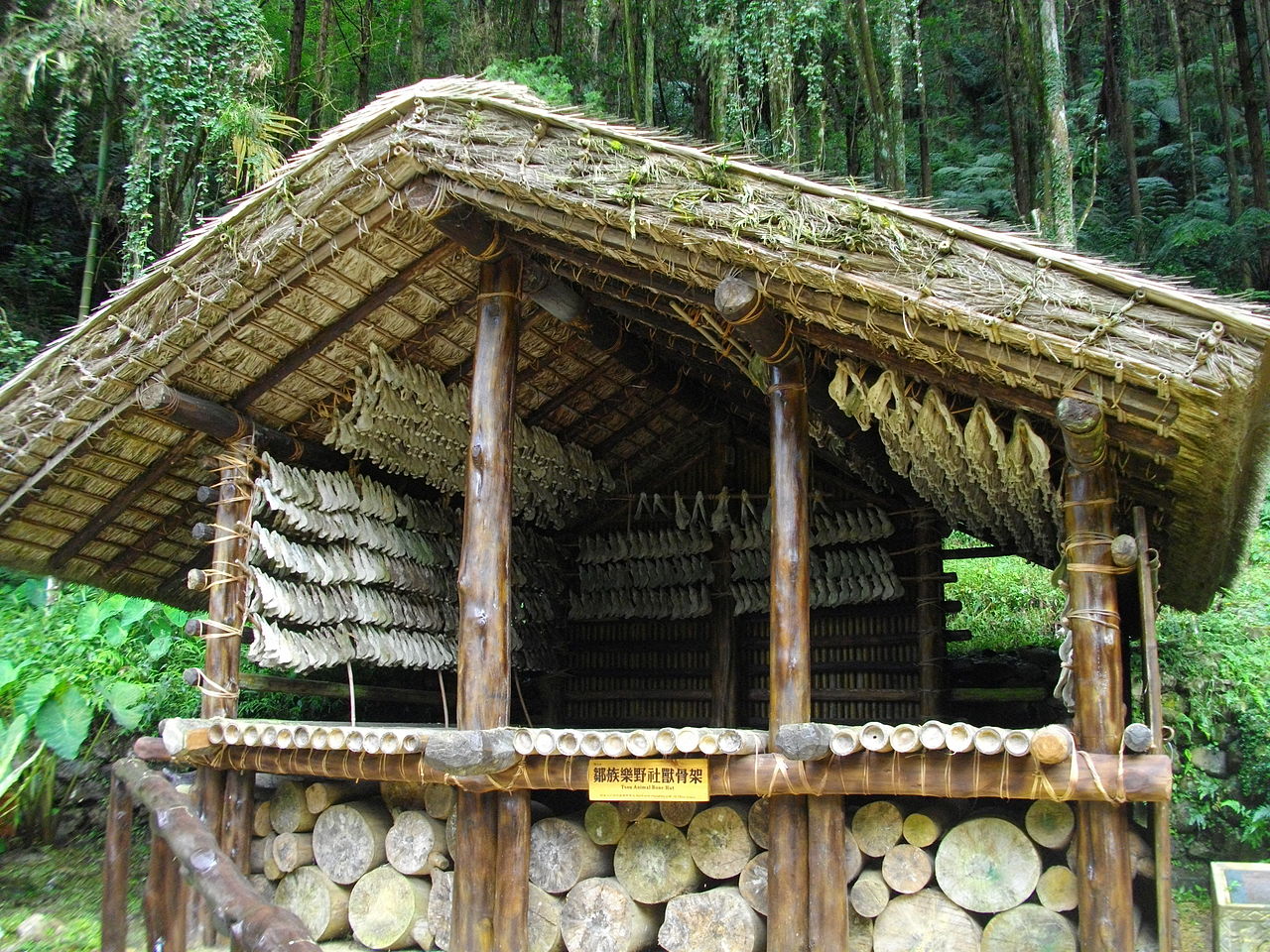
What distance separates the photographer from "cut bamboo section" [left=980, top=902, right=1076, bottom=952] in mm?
3803

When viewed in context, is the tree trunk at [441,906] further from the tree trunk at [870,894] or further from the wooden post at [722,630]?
the wooden post at [722,630]

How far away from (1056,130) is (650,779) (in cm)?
738

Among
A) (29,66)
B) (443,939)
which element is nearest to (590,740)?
(443,939)

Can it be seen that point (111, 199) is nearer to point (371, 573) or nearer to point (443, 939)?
point (371, 573)

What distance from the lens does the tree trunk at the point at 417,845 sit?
16.5 ft

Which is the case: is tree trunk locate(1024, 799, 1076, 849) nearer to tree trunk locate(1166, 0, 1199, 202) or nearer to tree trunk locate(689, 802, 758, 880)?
tree trunk locate(689, 802, 758, 880)

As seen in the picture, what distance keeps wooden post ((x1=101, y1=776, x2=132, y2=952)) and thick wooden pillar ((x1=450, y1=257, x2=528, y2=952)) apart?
4.79 ft

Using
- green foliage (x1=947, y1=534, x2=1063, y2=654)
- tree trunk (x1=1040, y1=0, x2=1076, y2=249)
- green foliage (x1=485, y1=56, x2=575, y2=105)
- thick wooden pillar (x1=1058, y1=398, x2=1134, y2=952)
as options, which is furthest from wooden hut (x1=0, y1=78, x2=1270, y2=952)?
green foliage (x1=485, y1=56, x2=575, y2=105)

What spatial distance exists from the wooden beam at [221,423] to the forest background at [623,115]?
229cm

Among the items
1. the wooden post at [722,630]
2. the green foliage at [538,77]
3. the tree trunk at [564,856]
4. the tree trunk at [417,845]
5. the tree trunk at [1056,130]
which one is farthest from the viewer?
the green foliage at [538,77]

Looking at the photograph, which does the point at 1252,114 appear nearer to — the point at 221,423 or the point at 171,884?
the point at 221,423

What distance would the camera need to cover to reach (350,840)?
5215mm

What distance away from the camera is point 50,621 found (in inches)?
324

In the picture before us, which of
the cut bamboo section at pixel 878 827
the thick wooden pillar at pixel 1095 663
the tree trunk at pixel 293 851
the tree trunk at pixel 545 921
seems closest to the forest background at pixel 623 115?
the tree trunk at pixel 293 851
